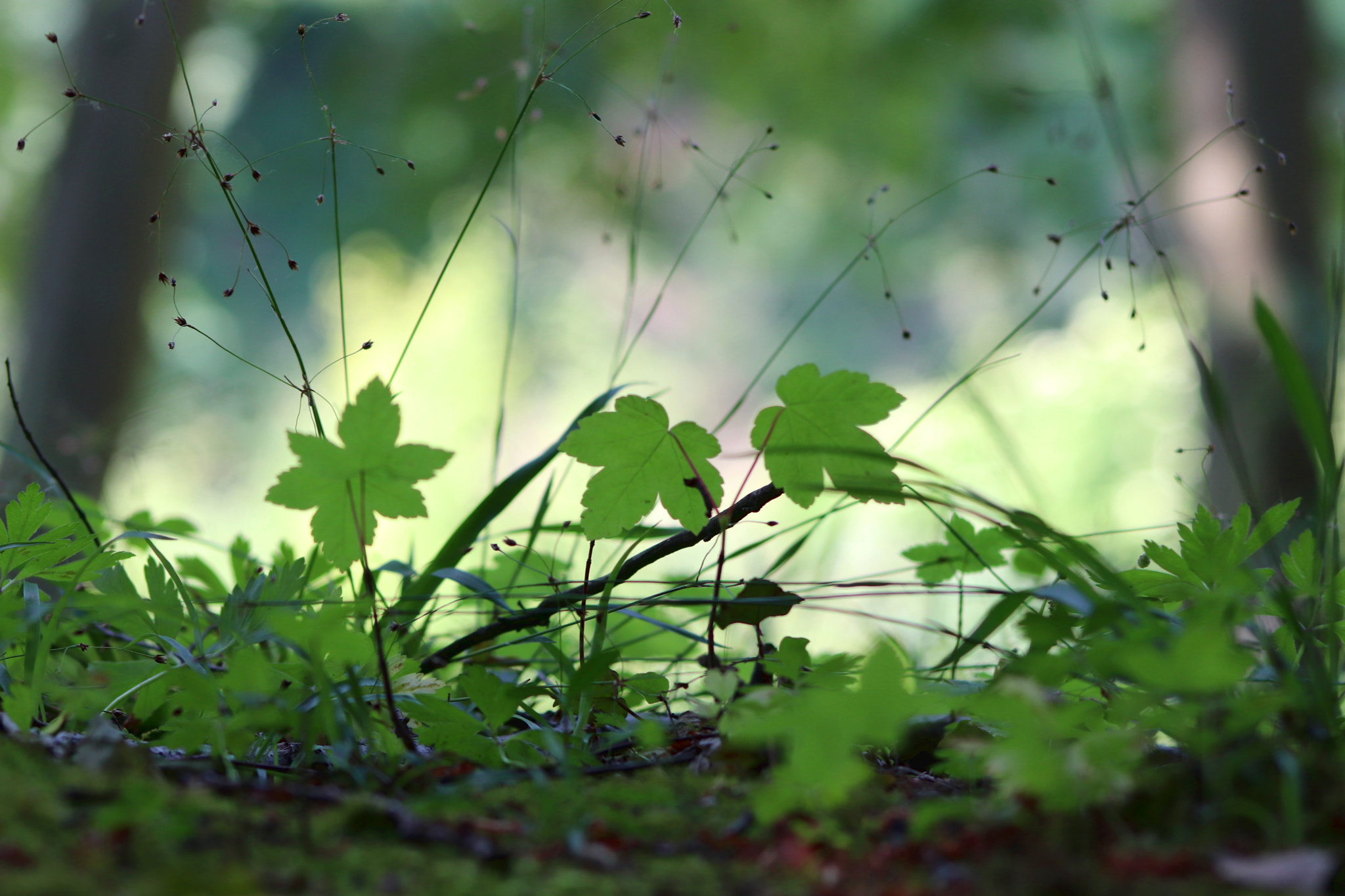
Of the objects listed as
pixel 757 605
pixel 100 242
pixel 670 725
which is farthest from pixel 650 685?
pixel 100 242

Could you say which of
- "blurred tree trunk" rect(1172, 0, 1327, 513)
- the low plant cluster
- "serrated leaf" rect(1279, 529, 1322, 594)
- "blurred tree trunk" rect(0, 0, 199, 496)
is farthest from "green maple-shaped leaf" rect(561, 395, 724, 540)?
"blurred tree trunk" rect(0, 0, 199, 496)

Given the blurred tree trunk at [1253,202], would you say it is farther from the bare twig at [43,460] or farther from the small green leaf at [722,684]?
the bare twig at [43,460]

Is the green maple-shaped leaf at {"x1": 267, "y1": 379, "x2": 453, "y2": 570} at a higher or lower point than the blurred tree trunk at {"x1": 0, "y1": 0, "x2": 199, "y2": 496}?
lower

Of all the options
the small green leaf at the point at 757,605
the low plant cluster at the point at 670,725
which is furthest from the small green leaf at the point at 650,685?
the small green leaf at the point at 757,605

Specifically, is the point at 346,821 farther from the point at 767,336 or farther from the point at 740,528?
the point at 767,336

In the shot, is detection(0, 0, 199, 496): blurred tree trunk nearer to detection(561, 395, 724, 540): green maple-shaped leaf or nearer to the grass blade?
the grass blade

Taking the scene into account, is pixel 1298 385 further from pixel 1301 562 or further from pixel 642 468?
pixel 642 468
